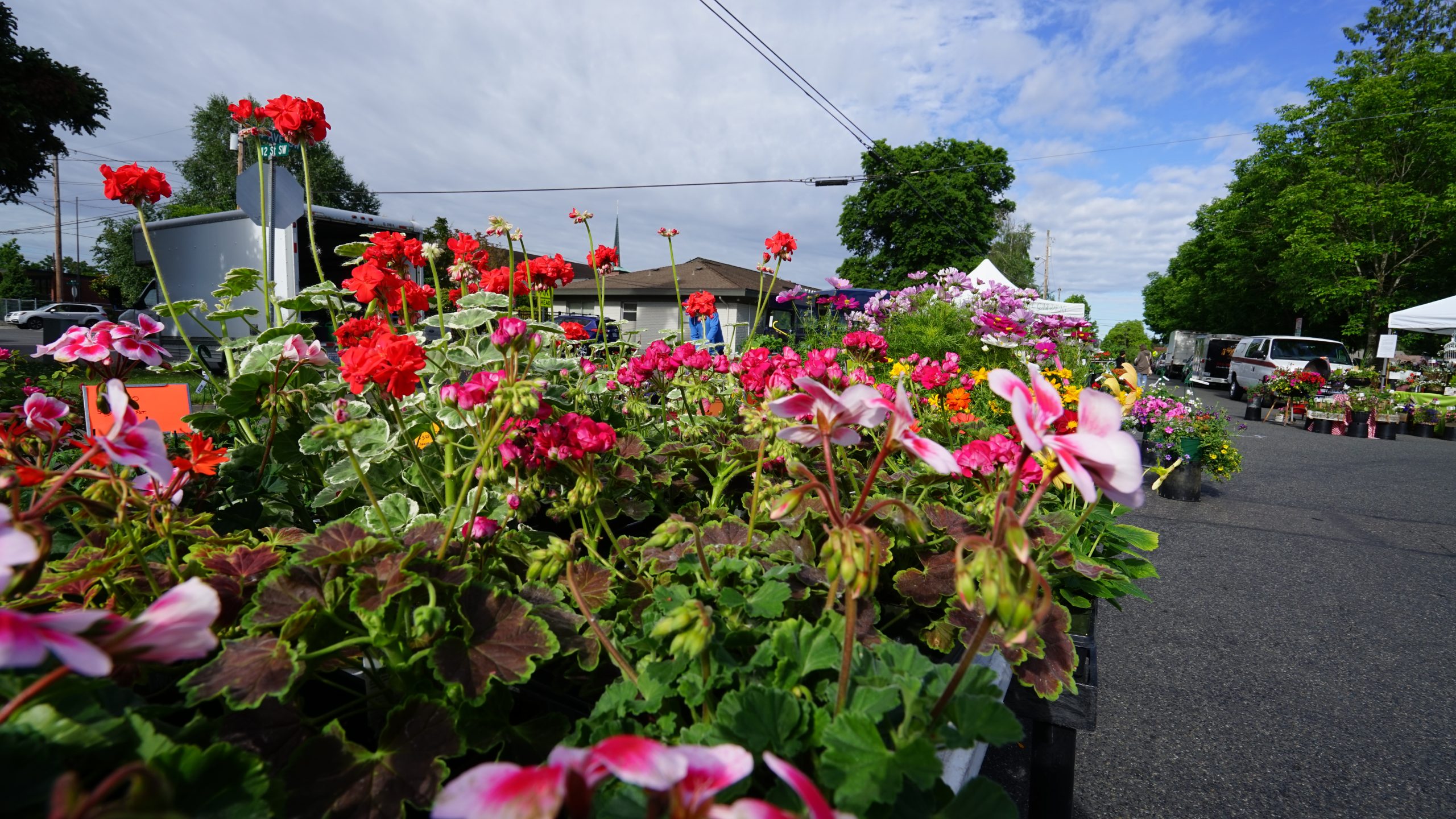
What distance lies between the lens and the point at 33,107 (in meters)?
10.8

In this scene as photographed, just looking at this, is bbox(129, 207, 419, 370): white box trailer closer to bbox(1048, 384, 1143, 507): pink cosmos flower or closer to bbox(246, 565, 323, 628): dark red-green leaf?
bbox(246, 565, 323, 628): dark red-green leaf

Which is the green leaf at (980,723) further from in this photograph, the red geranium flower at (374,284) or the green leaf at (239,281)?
the green leaf at (239,281)

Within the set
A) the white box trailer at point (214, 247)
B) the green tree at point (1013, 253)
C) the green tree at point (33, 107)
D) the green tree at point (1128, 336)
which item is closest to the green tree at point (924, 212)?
the green tree at point (1013, 253)

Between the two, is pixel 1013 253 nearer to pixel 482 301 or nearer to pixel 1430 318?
pixel 1430 318

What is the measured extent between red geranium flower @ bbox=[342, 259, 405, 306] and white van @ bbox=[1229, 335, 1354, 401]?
66.8ft

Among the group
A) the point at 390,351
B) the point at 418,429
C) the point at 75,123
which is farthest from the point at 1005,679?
the point at 75,123

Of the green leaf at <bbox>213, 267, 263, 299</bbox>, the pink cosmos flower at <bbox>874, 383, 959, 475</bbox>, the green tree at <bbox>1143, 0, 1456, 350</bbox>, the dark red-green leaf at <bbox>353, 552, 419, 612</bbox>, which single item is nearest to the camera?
Answer: the pink cosmos flower at <bbox>874, 383, 959, 475</bbox>

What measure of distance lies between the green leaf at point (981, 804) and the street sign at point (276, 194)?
215 cm

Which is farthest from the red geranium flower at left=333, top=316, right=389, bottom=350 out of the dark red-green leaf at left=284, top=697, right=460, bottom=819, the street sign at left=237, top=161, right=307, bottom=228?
the dark red-green leaf at left=284, top=697, right=460, bottom=819

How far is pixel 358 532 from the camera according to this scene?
948mm

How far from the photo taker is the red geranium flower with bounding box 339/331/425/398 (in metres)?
1.08

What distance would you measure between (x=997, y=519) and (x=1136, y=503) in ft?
0.38

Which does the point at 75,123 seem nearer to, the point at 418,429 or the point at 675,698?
the point at 418,429

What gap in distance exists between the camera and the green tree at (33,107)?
10.5m
